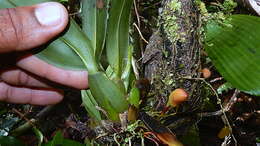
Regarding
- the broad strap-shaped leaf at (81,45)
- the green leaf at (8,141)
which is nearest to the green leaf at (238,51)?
the broad strap-shaped leaf at (81,45)

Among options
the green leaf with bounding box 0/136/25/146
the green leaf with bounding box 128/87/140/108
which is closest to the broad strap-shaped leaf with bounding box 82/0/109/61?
the green leaf with bounding box 128/87/140/108

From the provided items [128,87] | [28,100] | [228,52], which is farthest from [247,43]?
[28,100]

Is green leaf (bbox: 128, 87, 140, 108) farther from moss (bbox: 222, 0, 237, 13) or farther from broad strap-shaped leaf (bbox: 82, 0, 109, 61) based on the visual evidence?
moss (bbox: 222, 0, 237, 13)

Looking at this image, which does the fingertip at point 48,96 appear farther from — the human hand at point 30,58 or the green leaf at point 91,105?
the green leaf at point 91,105

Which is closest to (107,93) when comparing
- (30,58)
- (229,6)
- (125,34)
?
(125,34)

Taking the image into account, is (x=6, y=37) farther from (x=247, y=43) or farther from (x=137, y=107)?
(x=247, y=43)

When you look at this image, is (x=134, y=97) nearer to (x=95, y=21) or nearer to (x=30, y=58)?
(x=95, y=21)
